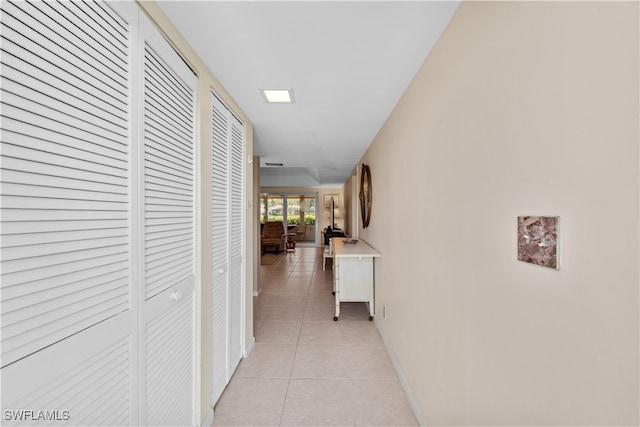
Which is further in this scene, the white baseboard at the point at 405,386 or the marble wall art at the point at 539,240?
the white baseboard at the point at 405,386

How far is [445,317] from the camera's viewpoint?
1.47m

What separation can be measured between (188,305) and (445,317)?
133 centimetres

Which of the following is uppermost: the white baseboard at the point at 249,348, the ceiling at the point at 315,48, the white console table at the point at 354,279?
the ceiling at the point at 315,48

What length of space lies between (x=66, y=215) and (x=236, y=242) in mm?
1651

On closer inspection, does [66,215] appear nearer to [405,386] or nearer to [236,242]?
[236,242]

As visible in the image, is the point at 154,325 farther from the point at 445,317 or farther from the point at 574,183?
the point at 574,183

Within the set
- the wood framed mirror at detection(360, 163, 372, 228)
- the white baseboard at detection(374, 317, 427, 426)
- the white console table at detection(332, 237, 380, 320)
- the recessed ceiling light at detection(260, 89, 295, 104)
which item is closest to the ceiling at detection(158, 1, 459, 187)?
the recessed ceiling light at detection(260, 89, 295, 104)

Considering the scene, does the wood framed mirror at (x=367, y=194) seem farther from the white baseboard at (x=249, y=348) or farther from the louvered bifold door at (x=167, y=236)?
the louvered bifold door at (x=167, y=236)

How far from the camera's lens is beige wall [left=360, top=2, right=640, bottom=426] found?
1.95 ft

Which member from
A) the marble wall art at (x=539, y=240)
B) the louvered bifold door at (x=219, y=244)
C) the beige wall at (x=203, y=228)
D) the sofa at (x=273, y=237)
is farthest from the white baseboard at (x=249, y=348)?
the sofa at (x=273, y=237)

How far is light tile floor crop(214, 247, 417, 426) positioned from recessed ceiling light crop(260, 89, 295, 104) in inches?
85.8

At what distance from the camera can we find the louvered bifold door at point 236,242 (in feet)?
7.59

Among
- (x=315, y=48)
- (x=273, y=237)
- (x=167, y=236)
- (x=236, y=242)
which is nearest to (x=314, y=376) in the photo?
(x=236, y=242)

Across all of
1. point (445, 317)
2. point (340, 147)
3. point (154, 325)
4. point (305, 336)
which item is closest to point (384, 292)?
point (305, 336)
